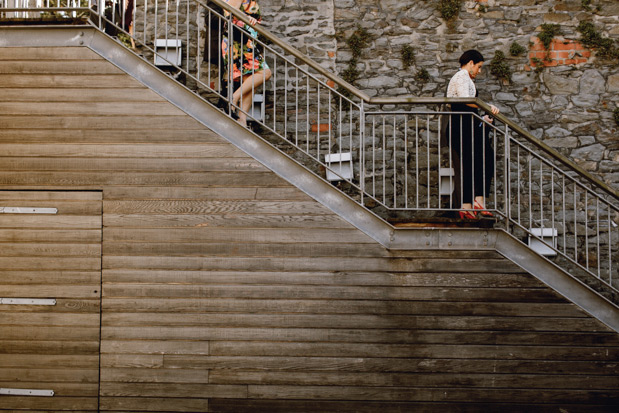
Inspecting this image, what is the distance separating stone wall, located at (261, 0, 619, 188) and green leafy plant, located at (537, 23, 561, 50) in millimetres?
45

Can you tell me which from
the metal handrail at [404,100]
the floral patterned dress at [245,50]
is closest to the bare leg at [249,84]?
the floral patterned dress at [245,50]

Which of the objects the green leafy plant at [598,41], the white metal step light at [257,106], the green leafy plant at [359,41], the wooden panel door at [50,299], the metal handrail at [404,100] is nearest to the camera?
the metal handrail at [404,100]

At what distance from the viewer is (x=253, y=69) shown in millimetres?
4762

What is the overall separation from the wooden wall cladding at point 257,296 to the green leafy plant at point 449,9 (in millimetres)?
3026

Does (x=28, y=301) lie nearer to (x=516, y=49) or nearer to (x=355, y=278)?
(x=355, y=278)

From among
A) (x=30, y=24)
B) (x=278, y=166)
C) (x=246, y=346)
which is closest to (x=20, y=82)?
(x=30, y=24)

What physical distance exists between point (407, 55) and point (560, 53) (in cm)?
171

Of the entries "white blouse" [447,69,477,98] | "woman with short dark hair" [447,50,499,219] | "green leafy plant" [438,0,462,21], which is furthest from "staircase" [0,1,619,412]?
"green leafy plant" [438,0,462,21]

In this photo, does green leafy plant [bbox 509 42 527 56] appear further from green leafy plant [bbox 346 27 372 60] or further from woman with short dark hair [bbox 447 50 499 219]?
green leafy plant [bbox 346 27 372 60]

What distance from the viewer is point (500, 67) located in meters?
5.91

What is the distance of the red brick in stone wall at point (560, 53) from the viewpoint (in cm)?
593

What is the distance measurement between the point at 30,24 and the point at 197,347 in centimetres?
309

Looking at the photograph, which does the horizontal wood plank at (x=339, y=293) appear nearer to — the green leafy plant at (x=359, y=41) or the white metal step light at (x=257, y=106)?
the white metal step light at (x=257, y=106)

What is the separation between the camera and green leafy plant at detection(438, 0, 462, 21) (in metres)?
5.97
